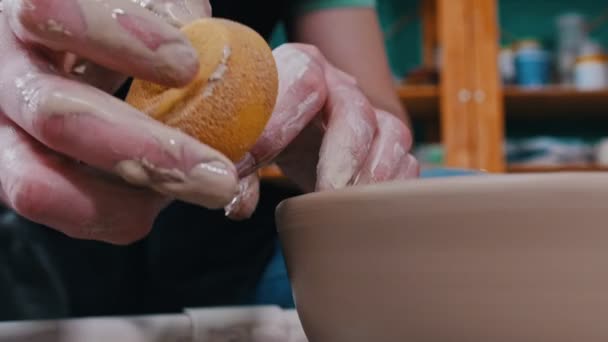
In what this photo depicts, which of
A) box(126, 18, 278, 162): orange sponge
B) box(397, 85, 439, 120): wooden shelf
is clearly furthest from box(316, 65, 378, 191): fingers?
box(397, 85, 439, 120): wooden shelf

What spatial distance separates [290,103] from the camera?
1.68 ft

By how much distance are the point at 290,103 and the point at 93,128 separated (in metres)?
0.21

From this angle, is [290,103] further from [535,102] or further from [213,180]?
[535,102]

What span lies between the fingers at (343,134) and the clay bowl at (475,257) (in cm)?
14

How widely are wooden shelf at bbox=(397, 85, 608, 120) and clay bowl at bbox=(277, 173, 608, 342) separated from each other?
5.63 feet

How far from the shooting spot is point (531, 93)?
2.06 m

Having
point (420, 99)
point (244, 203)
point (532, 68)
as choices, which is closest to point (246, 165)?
point (244, 203)

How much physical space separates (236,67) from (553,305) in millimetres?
171

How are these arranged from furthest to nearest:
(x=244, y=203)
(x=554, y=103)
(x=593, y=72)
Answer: (x=554, y=103) → (x=593, y=72) → (x=244, y=203)

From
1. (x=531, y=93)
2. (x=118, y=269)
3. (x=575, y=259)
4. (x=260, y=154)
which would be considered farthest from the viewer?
(x=531, y=93)

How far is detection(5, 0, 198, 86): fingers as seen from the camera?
1.05 feet

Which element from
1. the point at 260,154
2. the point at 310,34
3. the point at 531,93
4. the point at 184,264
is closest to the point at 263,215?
the point at 184,264

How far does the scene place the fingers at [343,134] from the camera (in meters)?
0.50

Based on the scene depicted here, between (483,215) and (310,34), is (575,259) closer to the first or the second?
(483,215)
